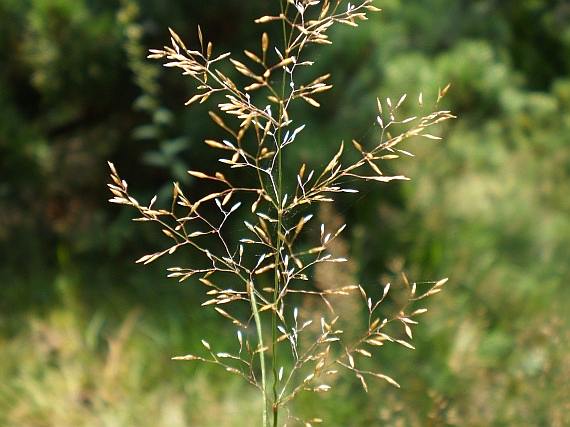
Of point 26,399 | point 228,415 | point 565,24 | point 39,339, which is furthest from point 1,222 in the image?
point 565,24

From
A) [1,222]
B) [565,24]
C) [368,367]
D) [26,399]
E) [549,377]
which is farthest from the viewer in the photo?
[565,24]

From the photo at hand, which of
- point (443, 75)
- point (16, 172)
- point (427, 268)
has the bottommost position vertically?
point (427, 268)

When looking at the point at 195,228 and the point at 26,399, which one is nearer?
the point at 26,399

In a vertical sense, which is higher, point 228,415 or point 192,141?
point 192,141

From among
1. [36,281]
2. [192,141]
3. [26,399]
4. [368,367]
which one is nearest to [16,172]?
[36,281]

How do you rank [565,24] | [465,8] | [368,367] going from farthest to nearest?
[565,24], [465,8], [368,367]

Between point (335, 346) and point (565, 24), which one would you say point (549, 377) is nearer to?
point (335, 346)
